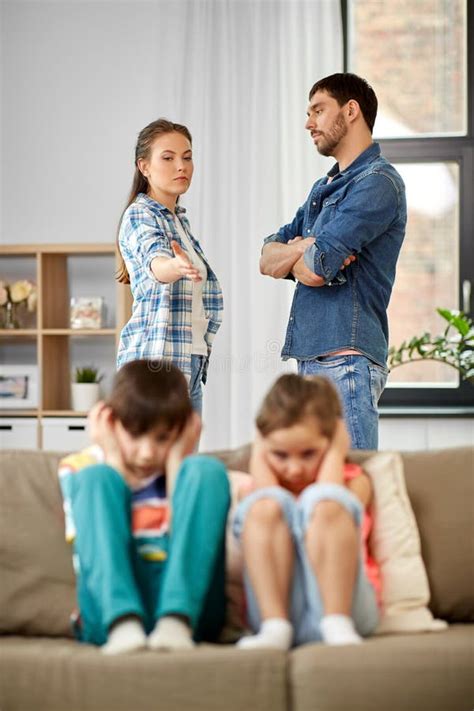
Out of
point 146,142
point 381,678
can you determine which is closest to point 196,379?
point 146,142

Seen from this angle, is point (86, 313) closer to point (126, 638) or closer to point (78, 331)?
point (78, 331)

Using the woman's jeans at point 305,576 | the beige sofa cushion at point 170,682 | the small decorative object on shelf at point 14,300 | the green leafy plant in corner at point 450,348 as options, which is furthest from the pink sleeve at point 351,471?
the small decorative object on shelf at point 14,300

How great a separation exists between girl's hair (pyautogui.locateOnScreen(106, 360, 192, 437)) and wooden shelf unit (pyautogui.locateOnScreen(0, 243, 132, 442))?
2.22 m

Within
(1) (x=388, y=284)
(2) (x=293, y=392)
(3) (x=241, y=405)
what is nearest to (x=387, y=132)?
(3) (x=241, y=405)

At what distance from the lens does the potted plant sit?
420 centimetres

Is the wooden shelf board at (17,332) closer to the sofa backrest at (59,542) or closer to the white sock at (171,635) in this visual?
the sofa backrest at (59,542)

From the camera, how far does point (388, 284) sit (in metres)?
2.80

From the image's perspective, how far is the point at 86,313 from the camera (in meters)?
4.26

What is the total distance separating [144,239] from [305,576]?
1180 millimetres

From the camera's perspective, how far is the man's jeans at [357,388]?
263cm

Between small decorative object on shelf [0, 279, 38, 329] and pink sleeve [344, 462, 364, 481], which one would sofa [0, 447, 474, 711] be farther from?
small decorative object on shelf [0, 279, 38, 329]

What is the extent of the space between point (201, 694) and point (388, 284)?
1487 millimetres

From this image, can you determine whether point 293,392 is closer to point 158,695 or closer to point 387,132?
point 158,695

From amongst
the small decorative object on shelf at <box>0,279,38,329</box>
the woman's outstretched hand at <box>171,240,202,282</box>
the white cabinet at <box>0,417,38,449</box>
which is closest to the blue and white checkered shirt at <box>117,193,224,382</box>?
the woman's outstretched hand at <box>171,240,202,282</box>
